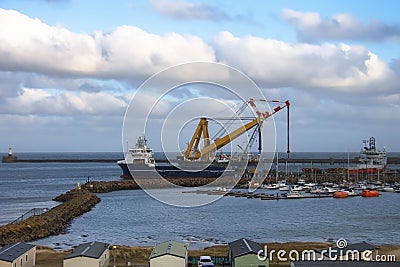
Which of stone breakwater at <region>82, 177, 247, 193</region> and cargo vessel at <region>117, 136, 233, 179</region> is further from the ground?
cargo vessel at <region>117, 136, 233, 179</region>

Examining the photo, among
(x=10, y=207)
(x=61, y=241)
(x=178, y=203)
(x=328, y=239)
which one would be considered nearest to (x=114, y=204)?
(x=178, y=203)

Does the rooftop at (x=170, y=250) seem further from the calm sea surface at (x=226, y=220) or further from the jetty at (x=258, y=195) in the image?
the jetty at (x=258, y=195)

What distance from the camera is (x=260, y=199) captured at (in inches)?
906

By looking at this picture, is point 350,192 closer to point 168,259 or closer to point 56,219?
point 56,219

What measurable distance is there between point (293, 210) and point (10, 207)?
1002 centimetres

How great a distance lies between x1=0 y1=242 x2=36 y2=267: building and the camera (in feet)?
25.8

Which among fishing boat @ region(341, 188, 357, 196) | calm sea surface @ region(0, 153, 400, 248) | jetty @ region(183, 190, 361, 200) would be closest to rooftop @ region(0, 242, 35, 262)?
calm sea surface @ region(0, 153, 400, 248)

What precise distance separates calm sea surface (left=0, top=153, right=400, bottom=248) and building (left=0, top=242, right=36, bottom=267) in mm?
2911

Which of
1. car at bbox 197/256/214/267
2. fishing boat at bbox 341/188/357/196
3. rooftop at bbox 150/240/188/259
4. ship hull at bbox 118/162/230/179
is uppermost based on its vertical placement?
ship hull at bbox 118/162/230/179

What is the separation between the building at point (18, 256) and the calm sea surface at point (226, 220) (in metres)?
2.91

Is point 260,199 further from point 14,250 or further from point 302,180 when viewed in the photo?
point 14,250

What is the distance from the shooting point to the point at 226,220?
54.3ft

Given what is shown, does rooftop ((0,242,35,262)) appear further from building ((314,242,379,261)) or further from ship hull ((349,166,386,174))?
ship hull ((349,166,386,174))

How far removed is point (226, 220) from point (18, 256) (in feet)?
29.7
